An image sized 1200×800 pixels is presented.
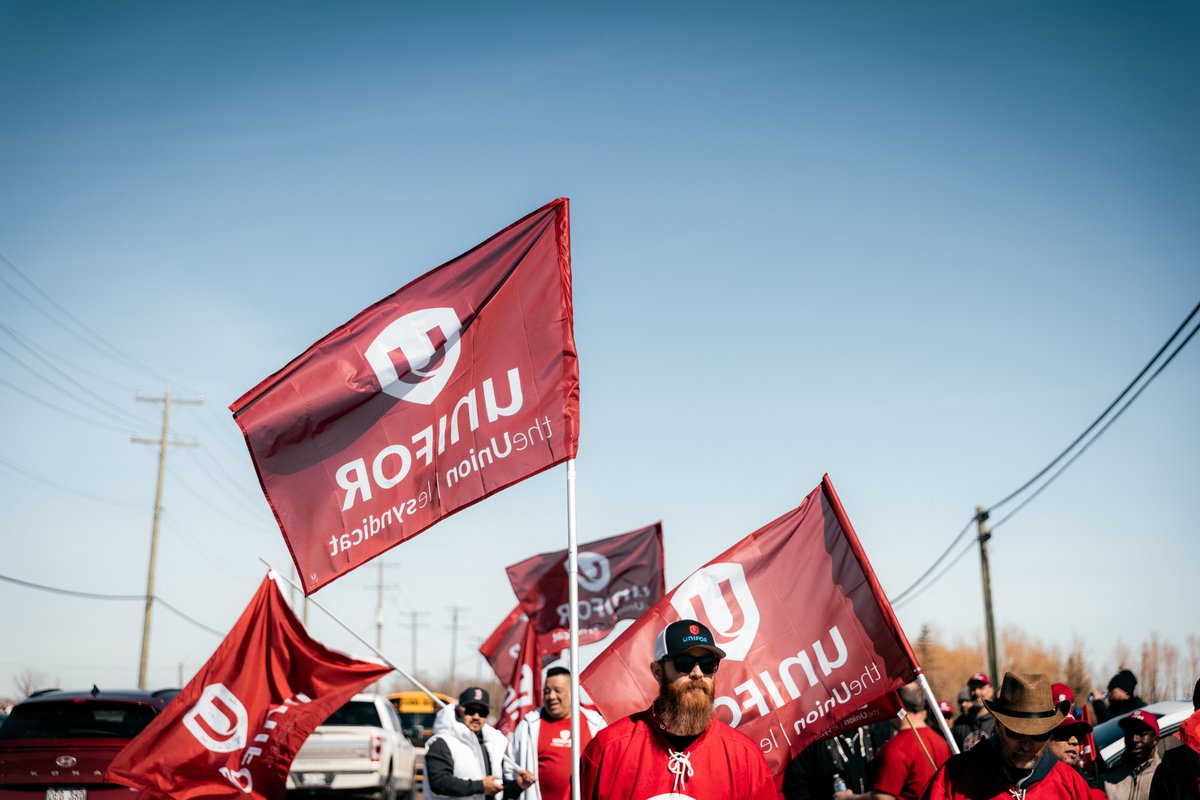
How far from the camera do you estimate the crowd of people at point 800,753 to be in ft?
16.2

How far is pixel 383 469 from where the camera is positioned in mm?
7426

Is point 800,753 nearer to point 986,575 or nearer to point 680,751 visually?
point 680,751

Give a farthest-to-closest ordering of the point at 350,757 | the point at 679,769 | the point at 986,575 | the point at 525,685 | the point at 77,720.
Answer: the point at 986,575 → the point at 350,757 → the point at 525,685 → the point at 77,720 → the point at 679,769

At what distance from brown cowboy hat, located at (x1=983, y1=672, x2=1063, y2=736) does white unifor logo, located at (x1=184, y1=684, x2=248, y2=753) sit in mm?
6236

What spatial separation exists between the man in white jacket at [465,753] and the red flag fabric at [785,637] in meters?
2.85

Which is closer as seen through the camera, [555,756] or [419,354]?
[419,354]

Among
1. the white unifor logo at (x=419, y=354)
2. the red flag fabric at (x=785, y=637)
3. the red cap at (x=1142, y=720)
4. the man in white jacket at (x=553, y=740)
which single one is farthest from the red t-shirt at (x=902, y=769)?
the white unifor logo at (x=419, y=354)

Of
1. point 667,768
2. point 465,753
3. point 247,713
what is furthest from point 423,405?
point 465,753

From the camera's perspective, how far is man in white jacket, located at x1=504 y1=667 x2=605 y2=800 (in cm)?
916

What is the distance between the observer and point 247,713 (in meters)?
9.67

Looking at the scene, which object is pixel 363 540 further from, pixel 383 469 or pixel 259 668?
pixel 259 668

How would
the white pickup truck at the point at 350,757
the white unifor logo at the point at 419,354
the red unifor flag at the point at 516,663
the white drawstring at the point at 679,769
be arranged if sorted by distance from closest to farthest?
the white drawstring at the point at 679,769, the white unifor logo at the point at 419,354, the red unifor flag at the point at 516,663, the white pickup truck at the point at 350,757

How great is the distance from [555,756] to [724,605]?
2.21 metres

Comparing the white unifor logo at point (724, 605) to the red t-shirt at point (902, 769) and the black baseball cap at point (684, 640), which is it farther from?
the black baseball cap at point (684, 640)
